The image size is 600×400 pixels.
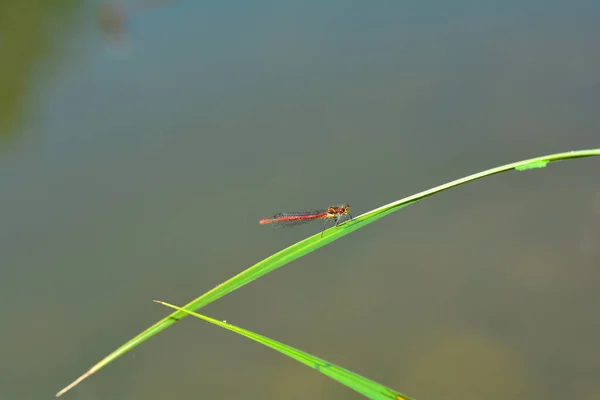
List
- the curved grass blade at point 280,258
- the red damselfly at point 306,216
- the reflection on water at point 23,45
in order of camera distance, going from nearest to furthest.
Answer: the curved grass blade at point 280,258, the red damselfly at point 306,216, the reflection on water at point 23,45

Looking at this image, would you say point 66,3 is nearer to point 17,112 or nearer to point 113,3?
point 113,3

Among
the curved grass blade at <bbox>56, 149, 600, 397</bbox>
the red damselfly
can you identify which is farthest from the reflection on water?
the curved grass blade at <bbox>56, 149, 600, 397</bbox>

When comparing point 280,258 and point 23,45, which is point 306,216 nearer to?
point 280,258

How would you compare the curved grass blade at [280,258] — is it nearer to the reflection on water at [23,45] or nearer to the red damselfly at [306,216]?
the red damselfly at [306,216]

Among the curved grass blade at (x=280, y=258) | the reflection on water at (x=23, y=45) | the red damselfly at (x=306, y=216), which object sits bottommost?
the curved grass blade at (x=280, y=258)

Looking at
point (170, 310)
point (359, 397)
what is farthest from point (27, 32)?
point (359, 397)

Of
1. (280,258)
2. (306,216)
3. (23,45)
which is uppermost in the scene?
(23,45)

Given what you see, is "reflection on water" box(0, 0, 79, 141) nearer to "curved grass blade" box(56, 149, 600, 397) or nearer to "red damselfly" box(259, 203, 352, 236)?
"red damselfly" box(259, 203, 352, 236)

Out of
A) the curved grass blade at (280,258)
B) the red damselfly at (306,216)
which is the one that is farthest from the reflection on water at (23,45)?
the curved grass blade at (280,258)

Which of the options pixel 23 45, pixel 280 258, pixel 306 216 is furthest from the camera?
pixel 23 45

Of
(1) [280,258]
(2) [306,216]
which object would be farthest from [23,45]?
(1) [280,258]

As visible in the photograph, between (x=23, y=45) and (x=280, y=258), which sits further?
(x=23, y=45)
